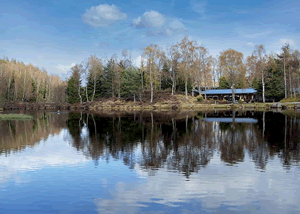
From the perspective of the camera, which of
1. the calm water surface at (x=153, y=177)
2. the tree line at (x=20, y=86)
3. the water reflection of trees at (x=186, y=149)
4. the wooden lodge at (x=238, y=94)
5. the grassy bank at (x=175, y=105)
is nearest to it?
the calm water surface at (x=153, y=177)

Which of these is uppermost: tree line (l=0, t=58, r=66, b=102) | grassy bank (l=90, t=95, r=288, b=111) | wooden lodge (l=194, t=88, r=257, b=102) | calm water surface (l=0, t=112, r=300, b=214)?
tree line (l=0, t=58, r=66, b=102)

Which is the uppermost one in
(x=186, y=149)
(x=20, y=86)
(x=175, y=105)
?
(x=20, y=86)

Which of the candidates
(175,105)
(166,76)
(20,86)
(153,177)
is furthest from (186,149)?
(20,86)

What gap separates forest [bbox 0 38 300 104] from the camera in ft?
233

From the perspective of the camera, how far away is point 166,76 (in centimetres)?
8094

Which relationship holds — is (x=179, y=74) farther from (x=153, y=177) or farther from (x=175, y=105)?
(x=153, y=177)

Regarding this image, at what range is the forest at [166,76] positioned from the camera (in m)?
70.9

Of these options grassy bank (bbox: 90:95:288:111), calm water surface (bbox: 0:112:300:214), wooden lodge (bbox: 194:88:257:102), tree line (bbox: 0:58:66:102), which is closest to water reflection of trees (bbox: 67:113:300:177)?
calm water surface (bbox: 0:112:300:214)

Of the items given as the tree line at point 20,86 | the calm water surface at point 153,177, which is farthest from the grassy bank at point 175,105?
the calm water surface at point 153,177

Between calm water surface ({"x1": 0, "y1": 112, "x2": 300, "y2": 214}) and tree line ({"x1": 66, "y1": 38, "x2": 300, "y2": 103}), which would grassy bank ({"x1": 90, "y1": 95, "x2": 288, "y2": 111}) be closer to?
tree line ({"x1": 66, "y1": 38, "x2": 300, "y2": 103})

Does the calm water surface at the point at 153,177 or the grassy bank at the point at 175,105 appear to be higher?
the grassy bank at the point at 175,105

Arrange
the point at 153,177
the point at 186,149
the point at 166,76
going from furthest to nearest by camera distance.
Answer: the point at 166,76 < the point at 186,149 < the point at 153,177

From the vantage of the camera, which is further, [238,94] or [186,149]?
[238,94]

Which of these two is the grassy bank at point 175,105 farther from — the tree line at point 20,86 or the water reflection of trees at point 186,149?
the water reflection of trees at point 186,149
